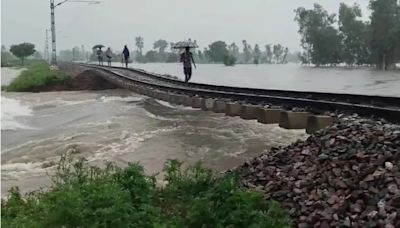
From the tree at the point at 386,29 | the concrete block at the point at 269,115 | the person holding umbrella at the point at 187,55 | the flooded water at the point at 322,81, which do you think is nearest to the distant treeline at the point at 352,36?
the tree at the point at 386,29

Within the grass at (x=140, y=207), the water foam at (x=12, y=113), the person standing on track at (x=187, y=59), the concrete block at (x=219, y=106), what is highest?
the person standing on track at (x=187, y=59)

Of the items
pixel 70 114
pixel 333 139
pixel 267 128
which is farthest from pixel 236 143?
pixel 70 114

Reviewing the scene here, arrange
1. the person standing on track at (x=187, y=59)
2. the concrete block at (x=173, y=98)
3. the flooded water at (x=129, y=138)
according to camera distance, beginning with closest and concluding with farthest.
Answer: the flooded water at (x=129, y=138)
the concrete block at (x=173, y=98)
the person standing on track at (x=187, y=59)

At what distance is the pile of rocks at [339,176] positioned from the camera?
5.51 m

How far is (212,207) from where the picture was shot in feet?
21.0

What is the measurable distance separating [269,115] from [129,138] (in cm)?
574

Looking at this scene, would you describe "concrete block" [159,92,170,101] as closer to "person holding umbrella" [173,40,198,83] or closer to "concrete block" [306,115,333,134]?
"person holding umbrella" [173,40,198,83]

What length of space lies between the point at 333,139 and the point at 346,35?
274ft

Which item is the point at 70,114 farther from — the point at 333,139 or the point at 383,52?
the point at 383,52

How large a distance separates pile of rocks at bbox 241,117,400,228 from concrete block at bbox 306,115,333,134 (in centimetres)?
81

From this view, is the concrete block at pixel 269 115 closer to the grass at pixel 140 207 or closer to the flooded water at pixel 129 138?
the flooded water at pixel 129 138

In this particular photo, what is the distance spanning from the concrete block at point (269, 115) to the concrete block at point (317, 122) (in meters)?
1.21

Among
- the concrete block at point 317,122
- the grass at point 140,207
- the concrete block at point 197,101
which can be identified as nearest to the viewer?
the grass at point 140,207

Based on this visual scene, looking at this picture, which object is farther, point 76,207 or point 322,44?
point 322,44
